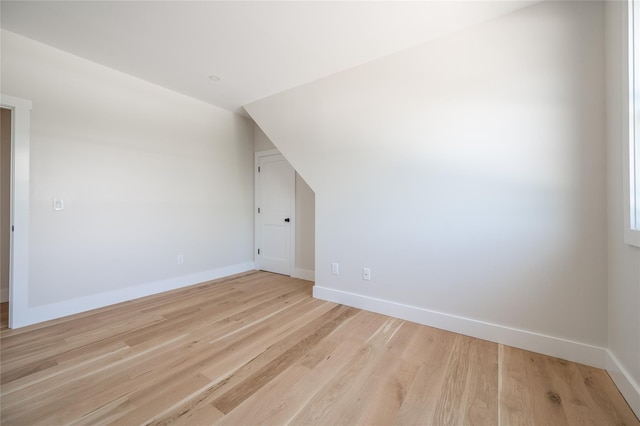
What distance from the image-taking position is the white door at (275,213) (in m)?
3.99

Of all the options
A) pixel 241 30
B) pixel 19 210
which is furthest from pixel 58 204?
pixel 241 30

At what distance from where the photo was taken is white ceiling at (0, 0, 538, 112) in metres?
1.78

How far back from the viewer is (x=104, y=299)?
2.72 m

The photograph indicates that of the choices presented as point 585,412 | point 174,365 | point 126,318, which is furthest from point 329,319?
point 126,318

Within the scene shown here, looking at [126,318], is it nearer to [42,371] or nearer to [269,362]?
[42,371]

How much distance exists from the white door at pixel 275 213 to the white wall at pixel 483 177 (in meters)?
1.31

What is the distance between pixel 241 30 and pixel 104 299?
9.93 feet

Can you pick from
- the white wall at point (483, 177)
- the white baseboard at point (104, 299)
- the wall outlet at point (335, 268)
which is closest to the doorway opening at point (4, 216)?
the white baseboard at point (104, 299)

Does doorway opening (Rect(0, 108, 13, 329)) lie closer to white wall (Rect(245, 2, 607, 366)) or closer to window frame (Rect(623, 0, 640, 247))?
white wall (Rect(245, 2, 607, 366))

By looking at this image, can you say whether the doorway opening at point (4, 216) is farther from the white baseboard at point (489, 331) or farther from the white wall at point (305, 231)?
the white baseboard at point (489, 331)

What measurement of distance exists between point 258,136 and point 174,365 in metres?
3.48

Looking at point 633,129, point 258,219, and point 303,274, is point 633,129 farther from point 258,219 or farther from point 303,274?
point 258,219

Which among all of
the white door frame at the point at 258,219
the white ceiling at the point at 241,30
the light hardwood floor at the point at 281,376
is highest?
the white ceiling at the point at 241,30

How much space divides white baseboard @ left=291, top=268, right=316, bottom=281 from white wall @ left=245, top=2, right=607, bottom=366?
0.96 m
